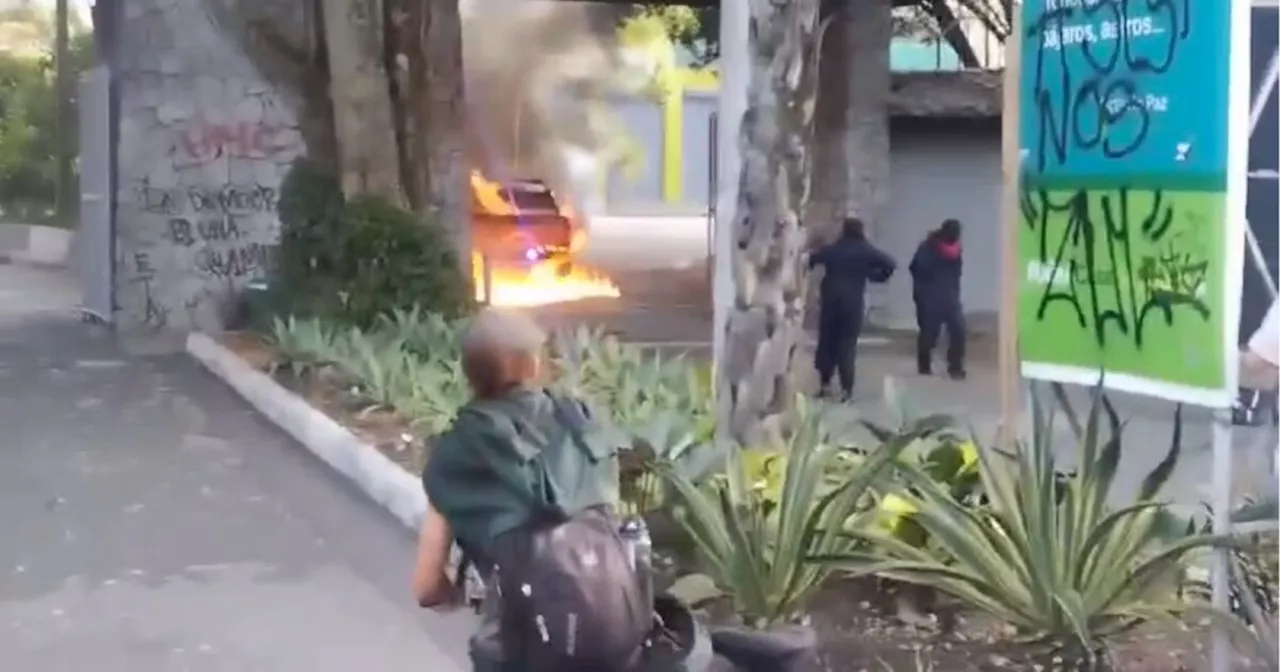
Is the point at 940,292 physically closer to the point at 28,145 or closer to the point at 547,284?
the point at 547,284

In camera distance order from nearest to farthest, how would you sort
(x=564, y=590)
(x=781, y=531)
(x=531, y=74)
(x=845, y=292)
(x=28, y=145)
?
(x=564, y=590), (x=781, y=531), (x=845, y=292), (x=531, y=74), (x=28, y=145)

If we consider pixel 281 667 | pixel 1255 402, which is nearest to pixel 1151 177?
pixel 1255 402

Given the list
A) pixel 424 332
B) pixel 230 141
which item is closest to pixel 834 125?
pixel 230 141

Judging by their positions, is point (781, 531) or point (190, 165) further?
point (190, 165)

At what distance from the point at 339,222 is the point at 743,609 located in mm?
10540

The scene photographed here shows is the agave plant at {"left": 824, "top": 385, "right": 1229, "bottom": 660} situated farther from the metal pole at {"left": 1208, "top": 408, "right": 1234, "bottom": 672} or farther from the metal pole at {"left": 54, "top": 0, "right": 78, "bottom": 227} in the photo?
the metal pole at {"left": 54, "top": 0, "right": 78, "bottom": 227}

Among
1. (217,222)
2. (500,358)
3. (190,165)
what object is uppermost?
(190,165)

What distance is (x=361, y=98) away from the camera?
15.8 m

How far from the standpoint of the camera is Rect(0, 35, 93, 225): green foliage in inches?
1437

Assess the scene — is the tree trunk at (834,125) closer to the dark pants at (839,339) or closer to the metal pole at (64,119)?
the dark pants at (839,339)

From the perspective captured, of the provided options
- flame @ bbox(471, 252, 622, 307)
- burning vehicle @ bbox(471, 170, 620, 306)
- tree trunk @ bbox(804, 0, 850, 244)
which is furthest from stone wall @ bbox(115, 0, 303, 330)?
burning vehicle @ bbox(471, 170, 620, 306)

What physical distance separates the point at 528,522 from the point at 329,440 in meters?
7.01

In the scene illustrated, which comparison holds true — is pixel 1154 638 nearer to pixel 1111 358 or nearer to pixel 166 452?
pixel 1111 358

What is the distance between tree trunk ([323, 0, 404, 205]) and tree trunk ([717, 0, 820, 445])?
8.67 meters
